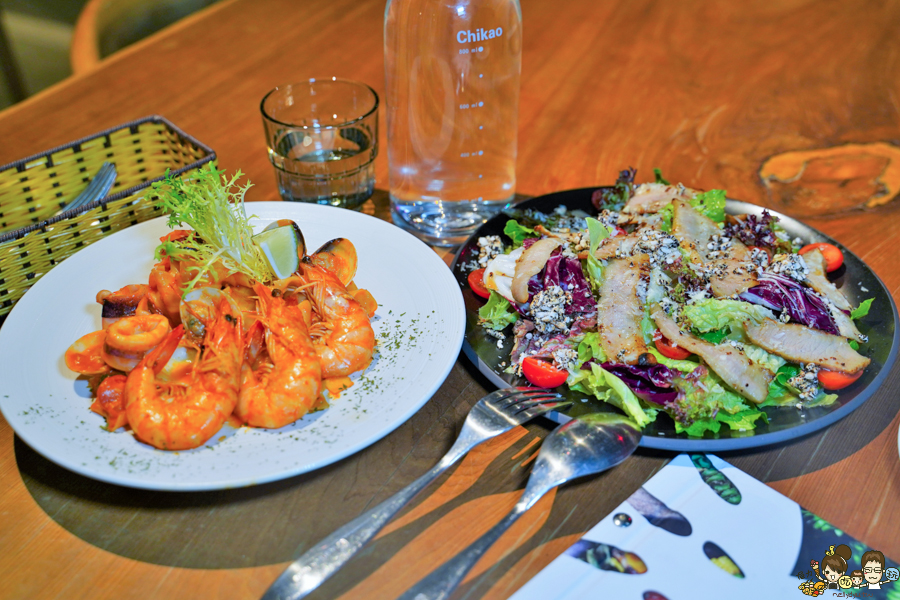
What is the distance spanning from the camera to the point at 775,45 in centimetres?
300

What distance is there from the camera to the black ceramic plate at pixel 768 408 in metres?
1.23

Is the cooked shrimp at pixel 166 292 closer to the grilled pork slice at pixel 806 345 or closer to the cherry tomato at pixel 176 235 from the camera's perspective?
the cherry tomato at pixel 176 235

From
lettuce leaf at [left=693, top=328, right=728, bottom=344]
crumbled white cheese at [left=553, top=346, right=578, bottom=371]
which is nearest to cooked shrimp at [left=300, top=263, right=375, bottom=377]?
crumbled white cheese at [left=553, top=346, right=578, bottom=371]

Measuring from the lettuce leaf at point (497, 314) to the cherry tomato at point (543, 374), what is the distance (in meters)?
0.16

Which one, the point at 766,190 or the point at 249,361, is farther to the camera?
the point at 766,190

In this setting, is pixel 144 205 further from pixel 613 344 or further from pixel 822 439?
pixel 822 439

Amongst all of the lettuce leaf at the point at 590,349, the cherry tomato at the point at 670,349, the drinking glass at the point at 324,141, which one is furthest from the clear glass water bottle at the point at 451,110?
the cherry tomato at the point at 670,349

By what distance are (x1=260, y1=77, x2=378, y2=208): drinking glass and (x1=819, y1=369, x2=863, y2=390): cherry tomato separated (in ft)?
4.14

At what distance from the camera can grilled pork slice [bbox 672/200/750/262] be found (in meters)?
1.58

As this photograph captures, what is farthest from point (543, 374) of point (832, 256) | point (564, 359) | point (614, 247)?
point (832, 256)

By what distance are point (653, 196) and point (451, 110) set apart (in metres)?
0.60

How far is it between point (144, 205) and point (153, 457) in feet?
2.65

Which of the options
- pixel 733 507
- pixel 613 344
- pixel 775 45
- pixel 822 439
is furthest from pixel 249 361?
pixel 775 45

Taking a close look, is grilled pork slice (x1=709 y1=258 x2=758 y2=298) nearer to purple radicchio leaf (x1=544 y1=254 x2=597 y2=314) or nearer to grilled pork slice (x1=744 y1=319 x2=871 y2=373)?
grilled pork slice (x1=744 y1=319 x2=871 y2=373)
